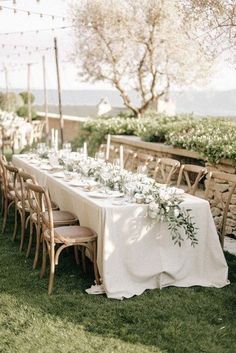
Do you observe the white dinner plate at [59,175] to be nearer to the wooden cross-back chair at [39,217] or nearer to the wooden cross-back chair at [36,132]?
the wooden cross-back chair at [39,217]

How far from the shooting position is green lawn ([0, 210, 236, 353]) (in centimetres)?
361

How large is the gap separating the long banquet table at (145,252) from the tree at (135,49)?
21.7 feet

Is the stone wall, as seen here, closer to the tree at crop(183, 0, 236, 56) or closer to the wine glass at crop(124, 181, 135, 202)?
Answer: the wine glass at crop(124, 181, 135, 202)

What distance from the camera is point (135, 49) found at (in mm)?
12055

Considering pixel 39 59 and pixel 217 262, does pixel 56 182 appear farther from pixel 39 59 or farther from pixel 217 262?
pixel 39 59

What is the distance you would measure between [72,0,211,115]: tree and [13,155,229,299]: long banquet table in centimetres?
663

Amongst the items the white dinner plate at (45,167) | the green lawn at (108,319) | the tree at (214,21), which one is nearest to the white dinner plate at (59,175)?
the white dinner plate at (45,167)

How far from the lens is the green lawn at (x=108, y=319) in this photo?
3605 mm

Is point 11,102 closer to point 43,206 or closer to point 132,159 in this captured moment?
point 132,159

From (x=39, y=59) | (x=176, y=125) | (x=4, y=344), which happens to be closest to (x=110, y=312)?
(x=4, y=344)

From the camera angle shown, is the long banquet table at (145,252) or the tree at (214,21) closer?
the long banquet table at (145,252)

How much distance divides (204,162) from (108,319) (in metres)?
3.61

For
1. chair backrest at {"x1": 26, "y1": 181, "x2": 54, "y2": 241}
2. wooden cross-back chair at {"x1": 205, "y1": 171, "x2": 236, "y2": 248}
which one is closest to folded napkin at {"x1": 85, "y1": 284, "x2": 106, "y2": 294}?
chair backrest at {"x1": 26, "y1": 181, "x2": 54, "y2": 241}

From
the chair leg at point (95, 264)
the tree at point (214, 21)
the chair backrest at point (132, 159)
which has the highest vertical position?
the tree at point (214, 21)
